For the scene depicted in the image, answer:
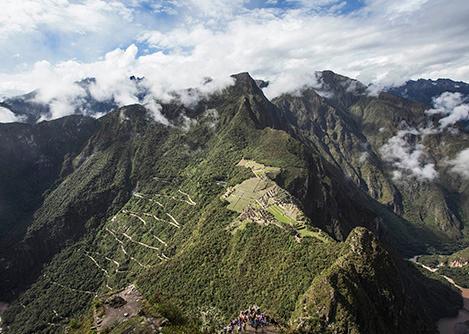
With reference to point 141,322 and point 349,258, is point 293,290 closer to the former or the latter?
point 349,258

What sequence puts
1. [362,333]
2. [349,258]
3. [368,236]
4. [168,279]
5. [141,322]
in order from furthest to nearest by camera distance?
[168,279] < [368,236] < [349,258] < [362,333] < [141,322]

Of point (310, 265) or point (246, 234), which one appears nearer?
point (310, 265)

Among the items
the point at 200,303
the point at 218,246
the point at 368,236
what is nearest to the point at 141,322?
the point at 200,303

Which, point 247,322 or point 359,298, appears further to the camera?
point 359,298

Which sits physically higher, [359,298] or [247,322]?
[247,322]

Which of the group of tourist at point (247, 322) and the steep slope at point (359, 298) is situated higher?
the group of tourist at point (247, 322)

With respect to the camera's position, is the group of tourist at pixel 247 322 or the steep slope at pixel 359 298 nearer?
the group of tourist at pixel 247 322

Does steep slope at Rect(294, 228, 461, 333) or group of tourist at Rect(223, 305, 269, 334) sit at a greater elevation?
group of tourist at Rect(223, 305, 269, 334)

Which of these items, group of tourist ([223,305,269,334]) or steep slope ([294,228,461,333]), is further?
steep slope ([294,228,461,333])
